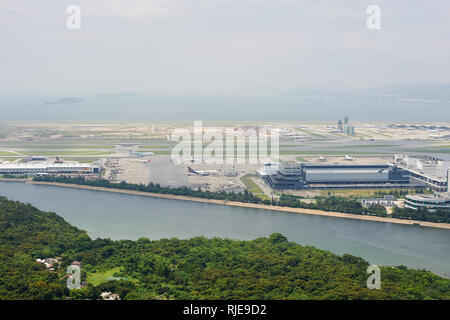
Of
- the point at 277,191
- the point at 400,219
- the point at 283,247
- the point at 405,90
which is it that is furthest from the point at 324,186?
the point at 405,90

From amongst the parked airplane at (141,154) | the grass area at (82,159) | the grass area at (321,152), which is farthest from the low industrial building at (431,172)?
the grass area at (82,159)

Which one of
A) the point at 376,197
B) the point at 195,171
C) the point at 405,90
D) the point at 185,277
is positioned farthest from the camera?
→ the point at 405,90

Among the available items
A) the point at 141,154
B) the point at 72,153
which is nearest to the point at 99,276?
the point at 141,154

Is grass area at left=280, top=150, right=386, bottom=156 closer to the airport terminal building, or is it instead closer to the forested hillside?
the airport terminal building

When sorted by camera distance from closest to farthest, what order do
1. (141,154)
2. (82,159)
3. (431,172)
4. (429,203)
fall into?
1. (429,203)
2. (431,172)
3. (82,159)
4. (141,154)

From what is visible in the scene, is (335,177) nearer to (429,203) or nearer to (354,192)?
(354,192)

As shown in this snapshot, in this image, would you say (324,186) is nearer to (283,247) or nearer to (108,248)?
(283,247)

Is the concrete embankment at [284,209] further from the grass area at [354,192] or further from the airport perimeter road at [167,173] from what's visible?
the grass area at [354,192]
